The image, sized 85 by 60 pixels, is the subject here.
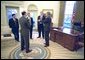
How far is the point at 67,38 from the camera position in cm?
475

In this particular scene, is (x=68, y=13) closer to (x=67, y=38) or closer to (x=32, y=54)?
(x=67, y=38)

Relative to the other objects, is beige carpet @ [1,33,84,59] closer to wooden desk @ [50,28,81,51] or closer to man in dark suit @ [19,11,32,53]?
wooden desk @ [50,28,81,51]

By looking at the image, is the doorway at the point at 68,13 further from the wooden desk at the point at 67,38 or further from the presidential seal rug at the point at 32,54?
the presidential seal rug at the point at 32,54

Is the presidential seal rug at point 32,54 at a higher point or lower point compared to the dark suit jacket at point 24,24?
lower

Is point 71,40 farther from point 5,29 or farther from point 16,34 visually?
point 5,29

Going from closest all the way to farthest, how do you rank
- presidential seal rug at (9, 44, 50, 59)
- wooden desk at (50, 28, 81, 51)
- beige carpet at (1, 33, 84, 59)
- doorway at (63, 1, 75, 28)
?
presidential seal rug at (9, 44, 50, 59) < beige carpet at (1, 33, 84, 59) < wooden desk at (50, 28, 81, 51) < doorway at (63, 1, 75, 28)

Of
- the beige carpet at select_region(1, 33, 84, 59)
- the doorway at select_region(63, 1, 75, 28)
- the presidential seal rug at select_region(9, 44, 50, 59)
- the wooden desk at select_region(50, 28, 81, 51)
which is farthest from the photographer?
the doorway at select_region(63, 1, 75, 28)

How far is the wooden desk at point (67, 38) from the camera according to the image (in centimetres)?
449

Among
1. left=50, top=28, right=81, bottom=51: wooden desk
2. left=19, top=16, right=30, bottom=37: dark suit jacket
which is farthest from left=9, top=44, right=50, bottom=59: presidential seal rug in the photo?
left=50, top=28, right=81, bottom=51: wooden desk

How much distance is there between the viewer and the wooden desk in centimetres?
449

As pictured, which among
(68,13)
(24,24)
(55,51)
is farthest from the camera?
(68,13)

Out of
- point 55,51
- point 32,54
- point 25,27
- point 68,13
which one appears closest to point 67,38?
point 55,51

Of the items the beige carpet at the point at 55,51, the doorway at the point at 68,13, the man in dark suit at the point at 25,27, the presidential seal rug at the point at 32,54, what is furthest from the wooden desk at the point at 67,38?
the doorway at the point at 68,13

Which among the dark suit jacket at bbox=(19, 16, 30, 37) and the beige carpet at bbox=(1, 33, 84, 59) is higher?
the dark suit jacket at bbox=(19, 16, 30, 37)
